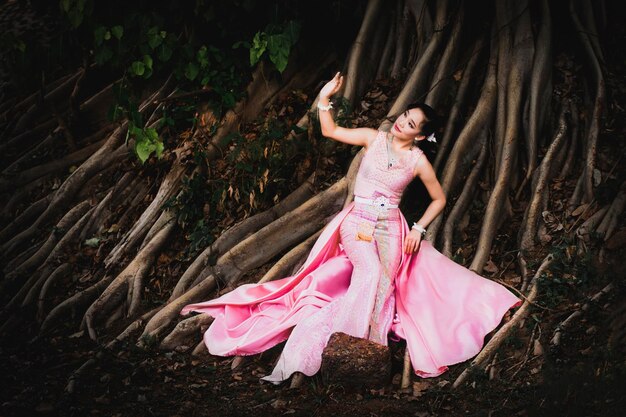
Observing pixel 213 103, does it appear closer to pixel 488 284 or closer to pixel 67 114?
pixel 67 114

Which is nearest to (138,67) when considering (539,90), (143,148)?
(143,148)

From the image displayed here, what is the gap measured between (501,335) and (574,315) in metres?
0.41

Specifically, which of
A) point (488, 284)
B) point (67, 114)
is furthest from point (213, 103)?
point (488, 284)

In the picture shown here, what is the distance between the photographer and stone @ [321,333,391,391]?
12.6 ft

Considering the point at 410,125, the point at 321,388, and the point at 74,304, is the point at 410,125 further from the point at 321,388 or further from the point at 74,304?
the point at 74,304

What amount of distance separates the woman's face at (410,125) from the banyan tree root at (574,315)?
52.6 inches

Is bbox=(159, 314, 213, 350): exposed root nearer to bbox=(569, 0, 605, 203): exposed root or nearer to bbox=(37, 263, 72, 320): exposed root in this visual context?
bbox=(37, 263, 72, 320): exposed root

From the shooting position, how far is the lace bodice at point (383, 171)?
4.39 meters

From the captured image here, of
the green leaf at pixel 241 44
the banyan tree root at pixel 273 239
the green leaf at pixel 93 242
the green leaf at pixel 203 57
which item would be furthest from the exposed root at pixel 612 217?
the green leaf at pixel 93 242

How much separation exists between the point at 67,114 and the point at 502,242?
14.5 ft

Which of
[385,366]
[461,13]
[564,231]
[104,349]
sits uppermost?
[461,13]

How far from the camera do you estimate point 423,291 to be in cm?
438

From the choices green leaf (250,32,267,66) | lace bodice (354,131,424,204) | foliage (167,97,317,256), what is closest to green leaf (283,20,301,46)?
green leaf (250,32,267,66)

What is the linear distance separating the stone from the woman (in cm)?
15
